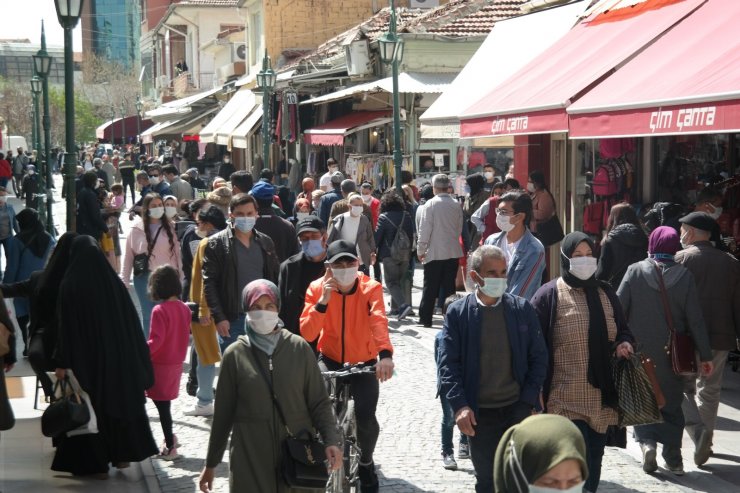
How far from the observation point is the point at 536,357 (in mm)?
6117

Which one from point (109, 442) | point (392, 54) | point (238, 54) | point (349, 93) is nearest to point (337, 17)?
point (238, 54)

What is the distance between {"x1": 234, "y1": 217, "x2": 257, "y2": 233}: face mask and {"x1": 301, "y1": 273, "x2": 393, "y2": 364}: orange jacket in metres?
1.94

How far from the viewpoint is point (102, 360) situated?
299 inches

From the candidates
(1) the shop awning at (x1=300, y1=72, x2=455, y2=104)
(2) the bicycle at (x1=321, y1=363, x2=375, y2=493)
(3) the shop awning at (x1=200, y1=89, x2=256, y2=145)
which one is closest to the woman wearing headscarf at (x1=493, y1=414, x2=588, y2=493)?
(2) the bicycle at (x1=321, y1=363, x2=375, y2=493)

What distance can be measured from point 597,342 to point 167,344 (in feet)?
10.9

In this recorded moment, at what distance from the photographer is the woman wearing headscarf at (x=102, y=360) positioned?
24.6 feet

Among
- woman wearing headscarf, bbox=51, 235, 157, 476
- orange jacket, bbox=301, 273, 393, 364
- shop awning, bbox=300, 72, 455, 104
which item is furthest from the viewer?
shop awning, bbox=300, 72, 455, 104

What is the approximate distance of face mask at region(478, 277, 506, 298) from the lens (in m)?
6.08

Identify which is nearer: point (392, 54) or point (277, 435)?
point (277, 435)

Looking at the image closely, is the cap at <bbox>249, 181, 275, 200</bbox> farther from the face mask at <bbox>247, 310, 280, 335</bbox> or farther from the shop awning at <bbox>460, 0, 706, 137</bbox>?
the face mask at <bbox>247, 310, 280, 335</bbox>

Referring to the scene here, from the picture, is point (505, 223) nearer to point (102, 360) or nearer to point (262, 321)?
point (102, 360)

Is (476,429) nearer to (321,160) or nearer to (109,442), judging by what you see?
(109,442)

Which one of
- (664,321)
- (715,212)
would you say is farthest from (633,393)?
(715,212)

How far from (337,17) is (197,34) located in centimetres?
1719
